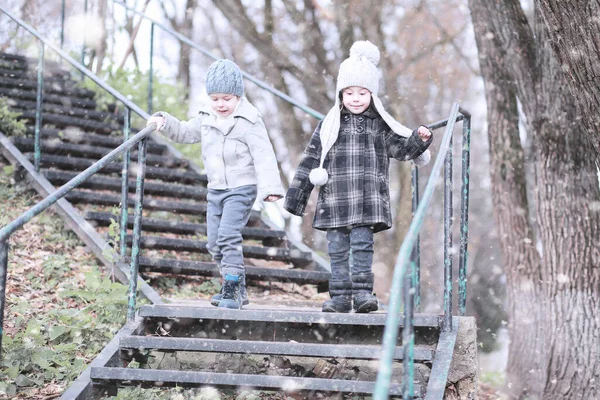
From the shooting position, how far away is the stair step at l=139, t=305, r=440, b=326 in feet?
12.3

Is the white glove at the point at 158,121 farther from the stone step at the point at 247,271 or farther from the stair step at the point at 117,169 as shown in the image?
the stair step at the point at 117,169

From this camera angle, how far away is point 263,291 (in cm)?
572

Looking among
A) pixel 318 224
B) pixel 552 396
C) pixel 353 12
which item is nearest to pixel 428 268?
pixel 353 12

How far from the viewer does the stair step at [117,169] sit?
21.9ft

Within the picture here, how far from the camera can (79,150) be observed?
23.0 feet

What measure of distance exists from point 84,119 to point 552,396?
16.9 ft

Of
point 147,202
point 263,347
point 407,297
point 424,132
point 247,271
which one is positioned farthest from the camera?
point 147,202

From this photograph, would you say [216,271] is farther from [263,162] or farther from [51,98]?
[51,98]

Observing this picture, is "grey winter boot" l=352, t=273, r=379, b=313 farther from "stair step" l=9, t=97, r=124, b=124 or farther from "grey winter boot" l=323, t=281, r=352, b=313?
"stair step" l=9, t=97, r=124, b=124

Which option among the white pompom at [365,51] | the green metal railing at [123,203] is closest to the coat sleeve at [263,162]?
the green metal railing at [123,203]

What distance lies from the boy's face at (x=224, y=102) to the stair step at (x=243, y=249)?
4.91 feet

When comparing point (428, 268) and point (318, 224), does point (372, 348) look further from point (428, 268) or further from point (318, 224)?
point (428, 268)

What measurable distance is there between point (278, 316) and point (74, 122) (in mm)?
4456

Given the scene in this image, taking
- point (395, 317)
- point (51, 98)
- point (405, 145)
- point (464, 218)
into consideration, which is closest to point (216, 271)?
point (405, 145)
